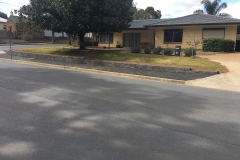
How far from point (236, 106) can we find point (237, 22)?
17.3 m

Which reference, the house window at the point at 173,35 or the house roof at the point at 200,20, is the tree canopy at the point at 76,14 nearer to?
the house roof at the point at 200,20

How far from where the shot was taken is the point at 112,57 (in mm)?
17625

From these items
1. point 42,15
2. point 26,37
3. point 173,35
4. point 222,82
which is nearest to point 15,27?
point 26,37

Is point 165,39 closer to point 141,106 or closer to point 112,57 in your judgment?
point 112,57

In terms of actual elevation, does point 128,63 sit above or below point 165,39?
below

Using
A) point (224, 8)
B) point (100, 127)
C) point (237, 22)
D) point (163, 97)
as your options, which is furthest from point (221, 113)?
point (224, 8)

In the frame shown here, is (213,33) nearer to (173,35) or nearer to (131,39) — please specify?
(173,35)

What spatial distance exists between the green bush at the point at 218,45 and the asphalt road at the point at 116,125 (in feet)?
48.5

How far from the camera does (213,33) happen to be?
76.6 feet

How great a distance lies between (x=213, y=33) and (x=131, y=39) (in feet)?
35.5

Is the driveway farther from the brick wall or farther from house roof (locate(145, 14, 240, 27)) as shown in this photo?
the brick wall

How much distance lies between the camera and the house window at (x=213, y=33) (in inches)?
902

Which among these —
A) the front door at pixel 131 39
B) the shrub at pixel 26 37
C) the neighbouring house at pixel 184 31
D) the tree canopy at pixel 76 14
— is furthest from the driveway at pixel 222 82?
the shrub at pixel 26 37

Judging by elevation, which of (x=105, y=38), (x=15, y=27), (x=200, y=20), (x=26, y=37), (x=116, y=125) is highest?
(x=15, y=27)
